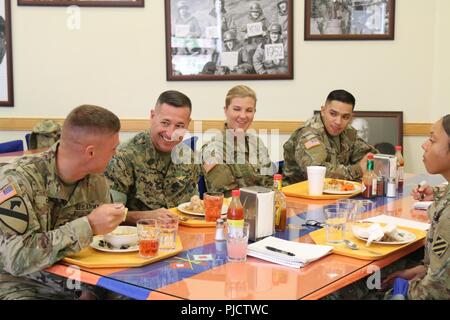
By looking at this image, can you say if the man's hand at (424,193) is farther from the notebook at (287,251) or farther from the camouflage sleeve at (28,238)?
the camouflage sleeve at (28,238)

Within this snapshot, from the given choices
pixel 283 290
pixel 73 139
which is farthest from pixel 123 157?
pixel 283 290

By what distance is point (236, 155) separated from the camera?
141 inches

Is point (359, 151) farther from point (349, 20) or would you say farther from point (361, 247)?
point (361, 247)

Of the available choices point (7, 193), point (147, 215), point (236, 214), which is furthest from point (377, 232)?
point (7, 193)

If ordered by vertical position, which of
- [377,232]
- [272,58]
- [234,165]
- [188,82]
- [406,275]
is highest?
[272,58]

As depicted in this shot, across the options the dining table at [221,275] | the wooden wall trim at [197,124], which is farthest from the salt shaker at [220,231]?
the wooden wall trim at [197,124]

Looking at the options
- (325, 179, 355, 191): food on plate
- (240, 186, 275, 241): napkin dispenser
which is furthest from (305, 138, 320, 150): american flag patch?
(240, 186, 275, 241): napkin dispenser

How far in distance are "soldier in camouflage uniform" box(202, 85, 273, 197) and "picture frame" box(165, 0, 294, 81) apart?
1515 mm

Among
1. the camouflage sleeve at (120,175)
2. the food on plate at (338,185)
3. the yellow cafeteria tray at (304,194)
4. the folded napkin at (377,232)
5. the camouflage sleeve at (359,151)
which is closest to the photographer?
the folded napkin at (377,232)

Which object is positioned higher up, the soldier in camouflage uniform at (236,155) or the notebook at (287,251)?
the soldier in camouflage uniform at (236,155)

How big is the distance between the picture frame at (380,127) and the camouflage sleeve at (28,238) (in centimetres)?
355

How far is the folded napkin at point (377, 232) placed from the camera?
2184 millimetres

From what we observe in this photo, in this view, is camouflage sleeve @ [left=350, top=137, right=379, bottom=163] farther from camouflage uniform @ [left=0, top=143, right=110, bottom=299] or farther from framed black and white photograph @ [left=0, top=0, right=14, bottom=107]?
framed black and white photograph @ [left=0, top=0, right=14, bottom=107]

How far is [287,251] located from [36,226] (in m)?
0.89
